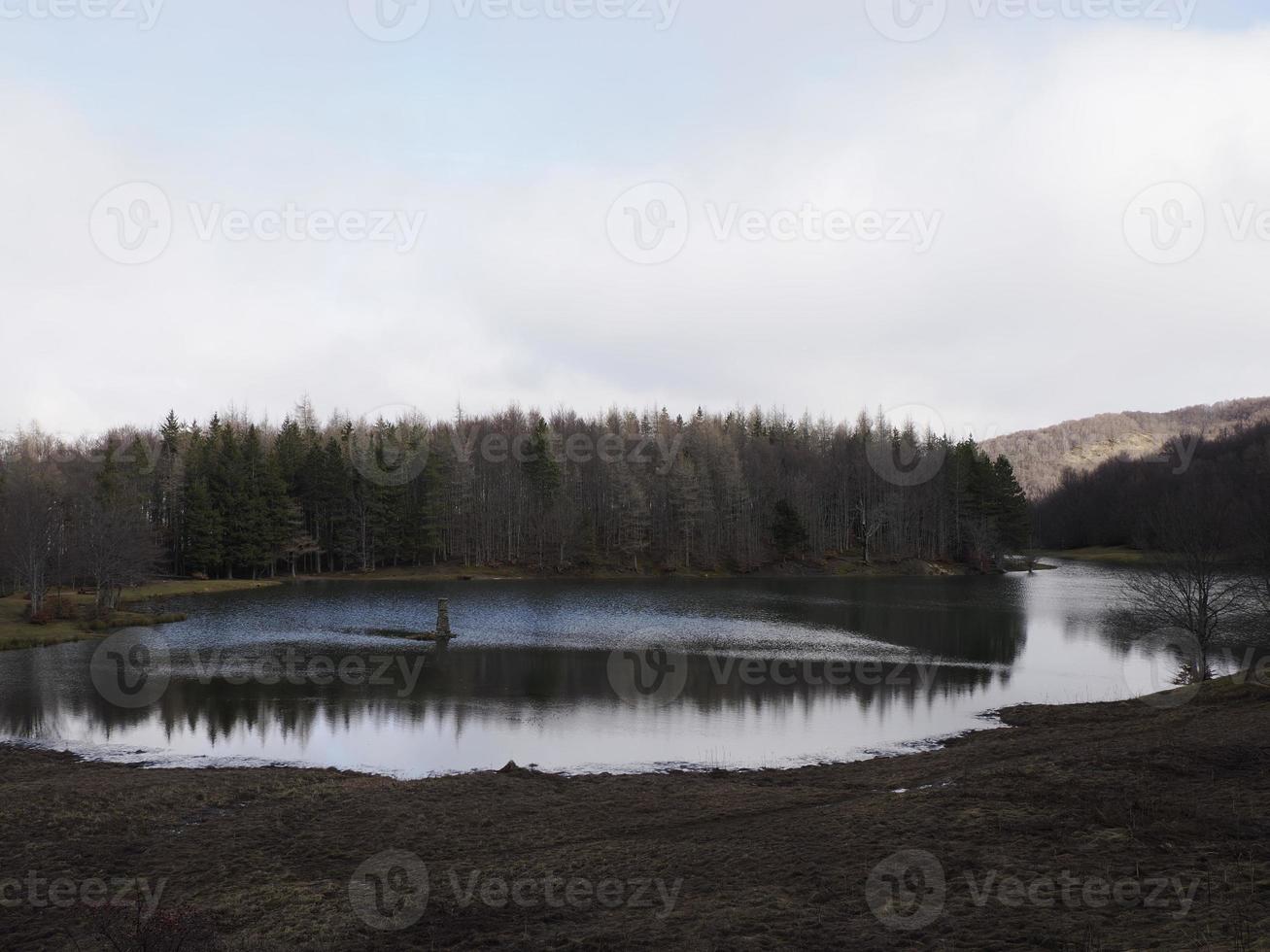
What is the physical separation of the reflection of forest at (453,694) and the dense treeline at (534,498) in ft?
152

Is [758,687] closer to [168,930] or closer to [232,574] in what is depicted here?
[168,930]

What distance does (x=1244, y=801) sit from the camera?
1043 cm

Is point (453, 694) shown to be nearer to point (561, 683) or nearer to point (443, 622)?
point (561, 683)

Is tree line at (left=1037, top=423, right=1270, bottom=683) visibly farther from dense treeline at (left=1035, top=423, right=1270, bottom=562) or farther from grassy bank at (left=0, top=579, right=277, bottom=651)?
grassy bank at (left=0, top=579, right=277, bottom=651)

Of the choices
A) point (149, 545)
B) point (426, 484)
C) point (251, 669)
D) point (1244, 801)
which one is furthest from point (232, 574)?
point (1244, 801)

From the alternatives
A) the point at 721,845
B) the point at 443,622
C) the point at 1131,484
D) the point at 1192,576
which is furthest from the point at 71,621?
the point at 1131,484

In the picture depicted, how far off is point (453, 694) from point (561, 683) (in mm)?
3733

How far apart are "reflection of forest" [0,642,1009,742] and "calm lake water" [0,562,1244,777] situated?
0.12 meters

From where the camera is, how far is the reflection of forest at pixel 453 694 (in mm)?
22703

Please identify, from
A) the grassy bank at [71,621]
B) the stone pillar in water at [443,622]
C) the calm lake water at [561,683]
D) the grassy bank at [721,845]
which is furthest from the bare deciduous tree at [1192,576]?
the grassy bank at [71,621]

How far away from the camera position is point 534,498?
8862cm

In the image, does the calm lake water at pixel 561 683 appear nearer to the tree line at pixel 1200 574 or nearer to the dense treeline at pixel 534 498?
the tree line at pixel 1200 574

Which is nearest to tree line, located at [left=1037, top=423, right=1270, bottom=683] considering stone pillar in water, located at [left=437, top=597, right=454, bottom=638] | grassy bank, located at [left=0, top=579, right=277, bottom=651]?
stone pillar in water, located at [left=437, top=597, right=454, bottom=638]

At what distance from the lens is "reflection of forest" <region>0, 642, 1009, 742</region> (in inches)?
894
